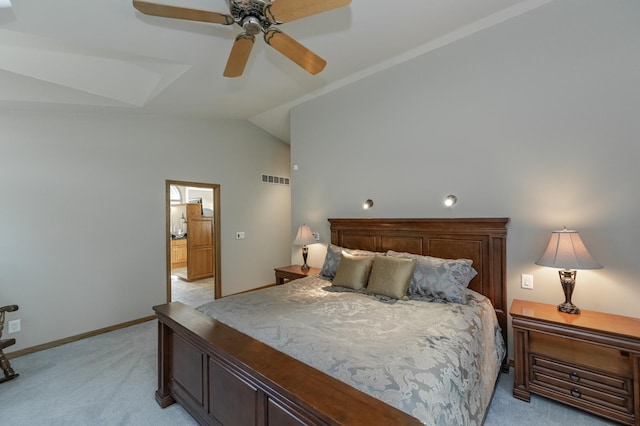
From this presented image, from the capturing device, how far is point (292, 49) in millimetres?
2031

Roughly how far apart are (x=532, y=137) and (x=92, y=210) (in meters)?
5.00

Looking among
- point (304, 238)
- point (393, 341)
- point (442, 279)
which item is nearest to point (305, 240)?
point (304, 238)

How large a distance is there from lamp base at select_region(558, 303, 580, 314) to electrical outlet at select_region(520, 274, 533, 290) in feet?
1.01

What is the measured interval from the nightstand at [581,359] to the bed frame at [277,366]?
0.47 metres

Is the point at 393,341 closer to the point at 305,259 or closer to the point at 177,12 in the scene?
the point at 177,12

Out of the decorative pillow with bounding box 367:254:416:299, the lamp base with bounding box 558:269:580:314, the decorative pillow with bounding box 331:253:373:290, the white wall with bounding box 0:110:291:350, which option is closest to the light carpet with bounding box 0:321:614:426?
the white wall with bounding box 0:110:291:350

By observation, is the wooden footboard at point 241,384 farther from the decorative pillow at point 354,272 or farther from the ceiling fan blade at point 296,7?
the ceiling fan blade at point 296,7

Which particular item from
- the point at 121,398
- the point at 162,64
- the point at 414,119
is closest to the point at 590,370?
the point at 414,119

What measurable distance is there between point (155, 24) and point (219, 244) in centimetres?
342

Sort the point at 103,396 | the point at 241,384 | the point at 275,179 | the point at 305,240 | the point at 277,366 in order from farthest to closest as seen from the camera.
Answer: the point at 275,179, the point at 305,240, the point at 103,396, the point at 241,384, the point at 277,366

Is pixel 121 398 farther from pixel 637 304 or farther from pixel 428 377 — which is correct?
pixel 637 304

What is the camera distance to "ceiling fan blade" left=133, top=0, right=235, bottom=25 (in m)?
1.57

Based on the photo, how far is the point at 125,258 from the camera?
12.5ft

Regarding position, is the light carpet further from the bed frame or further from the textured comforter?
the textured comforter
